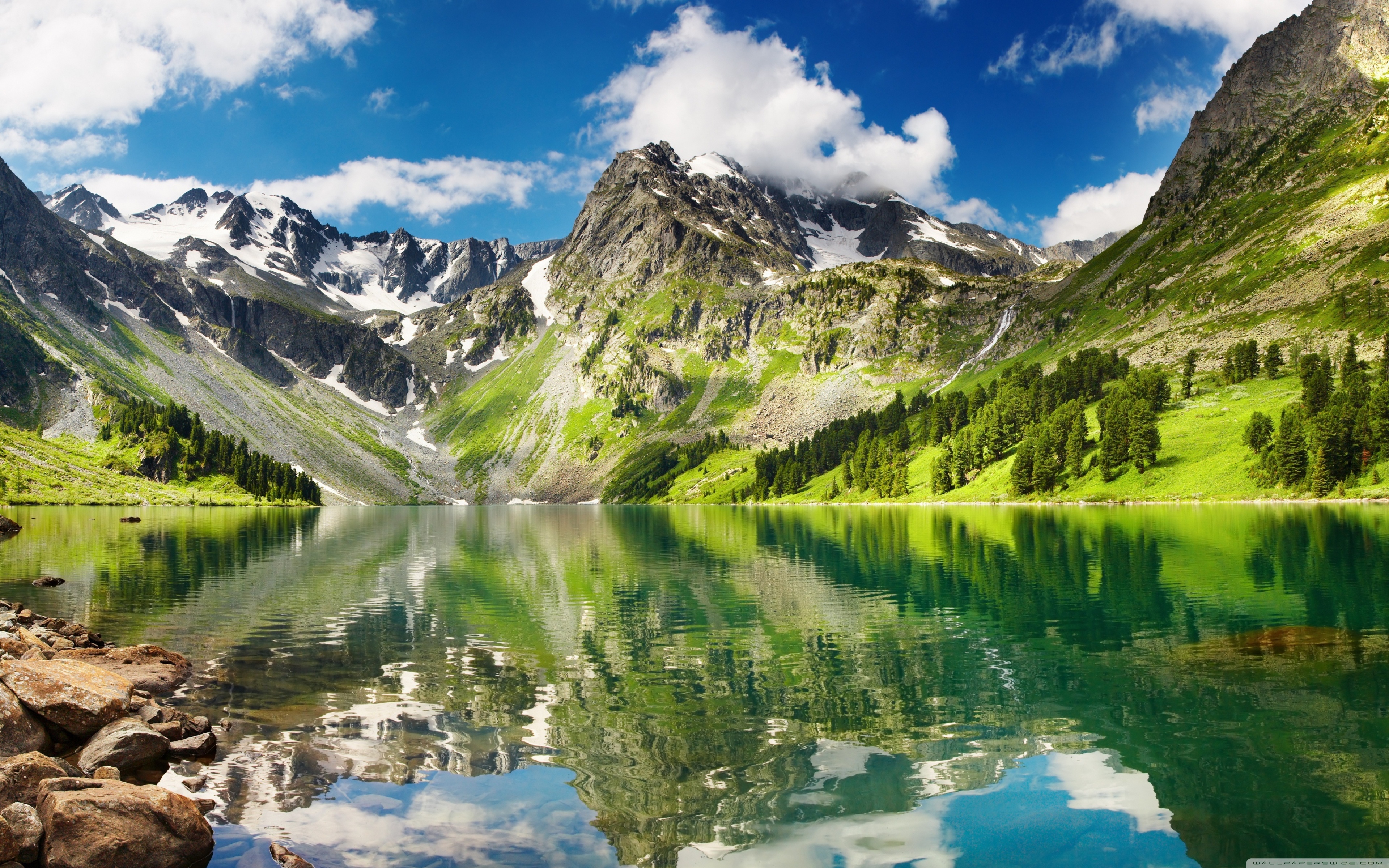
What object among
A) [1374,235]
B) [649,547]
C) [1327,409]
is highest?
[1374,235]

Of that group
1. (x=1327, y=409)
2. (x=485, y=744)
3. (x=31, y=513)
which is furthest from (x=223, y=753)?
(x=31, y=513)

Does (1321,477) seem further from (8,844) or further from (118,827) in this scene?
(8,844)

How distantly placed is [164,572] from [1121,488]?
152601 mm

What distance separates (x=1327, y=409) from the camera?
11775 cm

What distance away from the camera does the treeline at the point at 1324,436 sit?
380ft

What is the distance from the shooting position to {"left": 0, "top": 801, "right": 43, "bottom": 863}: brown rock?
45.7ft

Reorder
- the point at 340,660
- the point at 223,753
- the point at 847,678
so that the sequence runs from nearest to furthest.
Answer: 1. the point at 223,753
2. the point at 847,678
3. the point at 340,660

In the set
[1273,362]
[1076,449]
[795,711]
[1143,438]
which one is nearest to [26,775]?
[795,711]

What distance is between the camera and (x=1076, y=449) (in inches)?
6348

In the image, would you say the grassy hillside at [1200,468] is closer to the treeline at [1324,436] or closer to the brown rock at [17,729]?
the treeline at [1324,436]

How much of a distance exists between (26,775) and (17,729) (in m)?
4.80

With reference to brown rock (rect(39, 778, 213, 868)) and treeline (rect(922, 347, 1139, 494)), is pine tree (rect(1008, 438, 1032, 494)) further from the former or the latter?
brown rock (rect(39, 778, 213, 868))

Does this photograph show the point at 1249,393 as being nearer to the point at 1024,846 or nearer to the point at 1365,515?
the point at 1365,515

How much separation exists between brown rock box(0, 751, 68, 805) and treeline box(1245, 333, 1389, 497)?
150508mm
